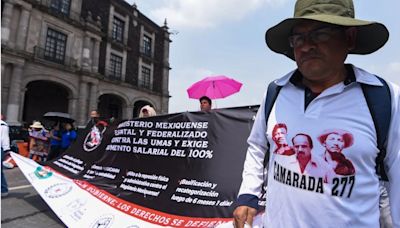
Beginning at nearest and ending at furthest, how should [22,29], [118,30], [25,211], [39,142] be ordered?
1. [25,211]
2. [39,142]
3. [22,29]
4. [118,30]

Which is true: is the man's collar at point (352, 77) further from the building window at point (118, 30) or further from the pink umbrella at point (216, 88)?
the building window at point (118, 30)

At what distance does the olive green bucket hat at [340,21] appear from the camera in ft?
3.53

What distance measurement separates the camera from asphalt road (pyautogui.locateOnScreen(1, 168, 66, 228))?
3811 millimetres

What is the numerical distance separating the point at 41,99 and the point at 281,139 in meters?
25.7

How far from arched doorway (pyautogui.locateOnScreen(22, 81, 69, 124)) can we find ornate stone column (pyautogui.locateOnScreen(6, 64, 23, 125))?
156 inches

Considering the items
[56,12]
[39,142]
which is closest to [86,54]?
[56,12]

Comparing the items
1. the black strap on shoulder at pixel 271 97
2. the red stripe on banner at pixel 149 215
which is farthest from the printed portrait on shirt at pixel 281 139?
the red stripe on banner at pixel 149 215

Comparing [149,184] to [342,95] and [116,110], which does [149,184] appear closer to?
[342,95]

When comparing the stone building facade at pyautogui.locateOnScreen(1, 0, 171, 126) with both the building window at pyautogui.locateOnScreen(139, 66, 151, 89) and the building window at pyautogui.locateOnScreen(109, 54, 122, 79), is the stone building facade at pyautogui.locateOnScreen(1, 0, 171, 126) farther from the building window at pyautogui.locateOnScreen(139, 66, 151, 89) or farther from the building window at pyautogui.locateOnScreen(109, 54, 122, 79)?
the building window at pyautogui.locateOnScreen(139, 66, 151, 89)

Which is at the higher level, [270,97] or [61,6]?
[61,6]

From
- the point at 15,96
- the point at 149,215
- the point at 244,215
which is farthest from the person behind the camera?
the point at 15,96

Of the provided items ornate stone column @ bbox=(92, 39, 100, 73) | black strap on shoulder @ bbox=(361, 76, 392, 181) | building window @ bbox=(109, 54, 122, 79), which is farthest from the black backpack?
building window @ bbox=(109, 54, 122, 79)

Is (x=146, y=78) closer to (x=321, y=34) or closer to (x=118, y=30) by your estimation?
(x=118, y=30)

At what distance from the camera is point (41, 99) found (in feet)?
75.7
